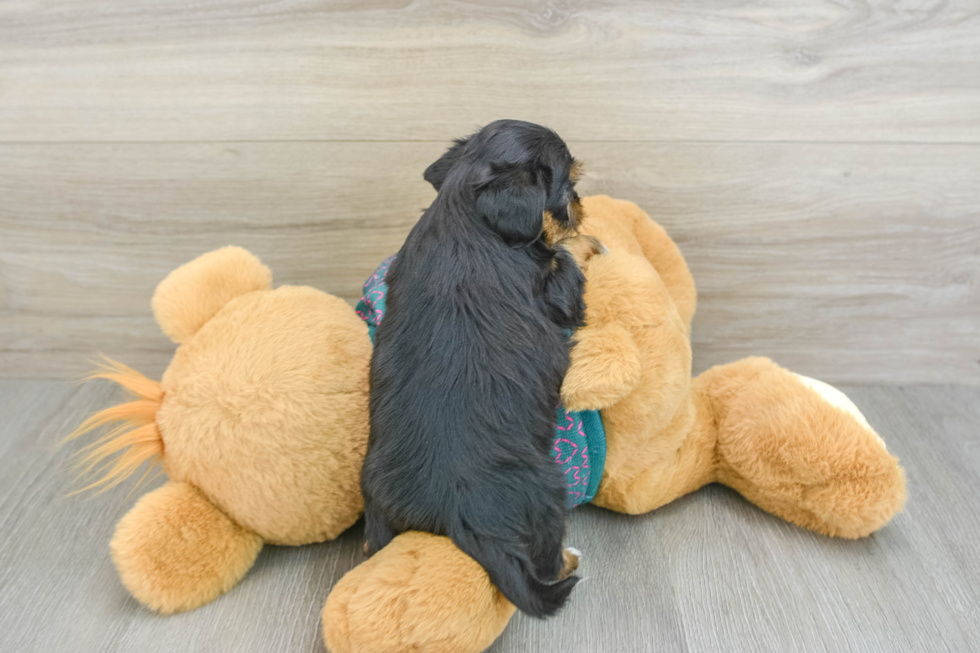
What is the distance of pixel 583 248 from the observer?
0.87m

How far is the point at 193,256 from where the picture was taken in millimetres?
1233

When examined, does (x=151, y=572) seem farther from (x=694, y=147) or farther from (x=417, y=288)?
(x=694, y=147)

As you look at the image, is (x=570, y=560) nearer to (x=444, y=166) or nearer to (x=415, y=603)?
(x=415, y=603)

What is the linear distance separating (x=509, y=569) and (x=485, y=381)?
0.21 m

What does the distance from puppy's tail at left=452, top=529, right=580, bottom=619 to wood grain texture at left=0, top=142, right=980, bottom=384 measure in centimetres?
64

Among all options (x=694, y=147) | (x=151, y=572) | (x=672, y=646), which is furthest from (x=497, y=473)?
(x=694, y=147)

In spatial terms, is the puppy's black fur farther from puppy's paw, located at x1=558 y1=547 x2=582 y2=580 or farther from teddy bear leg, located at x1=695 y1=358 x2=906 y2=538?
teddy bear leg, located at x1=695 y1=358 x2=906 y2=538

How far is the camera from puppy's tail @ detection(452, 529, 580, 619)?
714 mm

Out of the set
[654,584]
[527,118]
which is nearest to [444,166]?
[527,118]

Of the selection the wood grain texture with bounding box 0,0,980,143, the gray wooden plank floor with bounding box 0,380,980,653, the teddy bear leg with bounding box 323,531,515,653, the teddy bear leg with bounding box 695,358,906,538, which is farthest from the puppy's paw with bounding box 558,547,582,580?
the wood grain texture with bounding box 0,0,980,143

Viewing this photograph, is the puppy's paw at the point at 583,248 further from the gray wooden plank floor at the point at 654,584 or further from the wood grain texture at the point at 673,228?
the gray wooden plank floor at the point at 654,584

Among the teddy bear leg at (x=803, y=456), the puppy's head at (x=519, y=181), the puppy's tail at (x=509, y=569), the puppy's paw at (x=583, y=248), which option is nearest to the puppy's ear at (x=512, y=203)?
the puppy's head at (x=519, y=181)

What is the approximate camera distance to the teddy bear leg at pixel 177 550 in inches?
31.8

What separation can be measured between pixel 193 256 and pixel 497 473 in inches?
32.4
